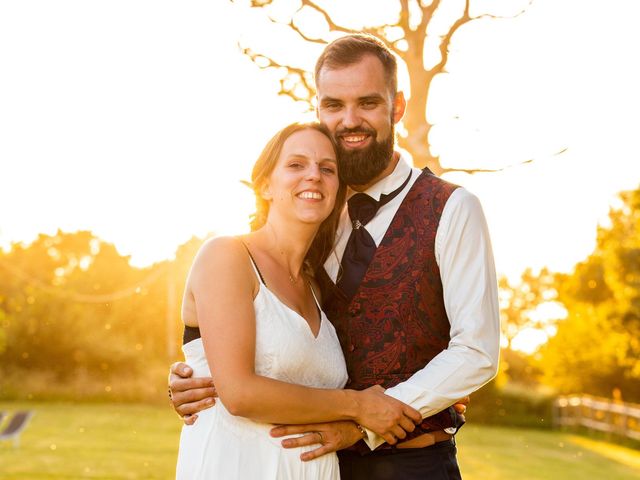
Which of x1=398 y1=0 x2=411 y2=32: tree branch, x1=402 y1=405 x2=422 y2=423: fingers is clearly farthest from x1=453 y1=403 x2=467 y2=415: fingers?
x1=398 y1=0 x2=411 y2=32: tree branch

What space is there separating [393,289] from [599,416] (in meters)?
23.4

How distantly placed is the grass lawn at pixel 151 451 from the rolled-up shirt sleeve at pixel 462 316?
11206 millimetres

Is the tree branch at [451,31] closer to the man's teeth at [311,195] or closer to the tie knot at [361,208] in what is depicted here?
the tie knot at [361,208]

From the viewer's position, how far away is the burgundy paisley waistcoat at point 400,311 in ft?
10.1

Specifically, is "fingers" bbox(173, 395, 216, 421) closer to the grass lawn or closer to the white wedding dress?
the white wedding dress

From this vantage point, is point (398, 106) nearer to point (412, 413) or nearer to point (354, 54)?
point (354, 54)

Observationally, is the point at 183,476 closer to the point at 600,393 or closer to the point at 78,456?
the point at 78,456

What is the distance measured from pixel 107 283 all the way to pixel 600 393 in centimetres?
1850

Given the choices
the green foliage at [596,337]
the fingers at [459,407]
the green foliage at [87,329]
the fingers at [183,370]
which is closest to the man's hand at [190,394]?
the fingers at [183,370]

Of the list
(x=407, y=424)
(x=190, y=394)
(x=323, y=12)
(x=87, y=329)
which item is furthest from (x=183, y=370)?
(x=87, y=329)

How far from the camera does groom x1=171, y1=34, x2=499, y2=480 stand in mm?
2990

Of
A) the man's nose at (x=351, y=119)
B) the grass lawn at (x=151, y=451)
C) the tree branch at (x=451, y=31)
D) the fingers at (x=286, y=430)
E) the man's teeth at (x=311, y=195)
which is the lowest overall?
the grass lawn at (x=151, y=451)

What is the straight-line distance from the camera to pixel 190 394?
9.50 feet

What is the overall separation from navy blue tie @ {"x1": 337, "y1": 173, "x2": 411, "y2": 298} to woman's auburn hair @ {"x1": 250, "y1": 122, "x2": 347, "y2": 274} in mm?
59
